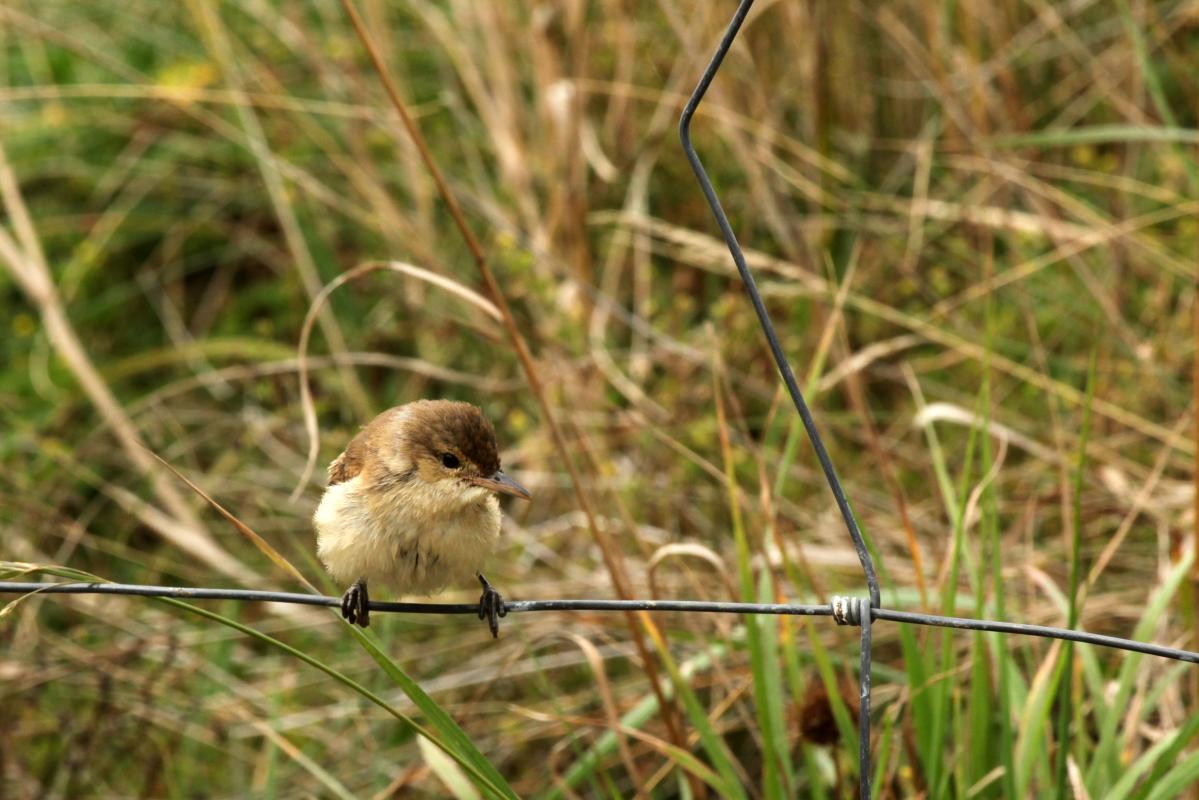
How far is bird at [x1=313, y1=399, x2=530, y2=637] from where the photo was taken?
2.66 meters

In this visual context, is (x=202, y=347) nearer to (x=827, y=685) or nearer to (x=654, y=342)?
(x=654, y=342)

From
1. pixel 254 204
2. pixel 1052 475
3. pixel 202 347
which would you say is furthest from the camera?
pixel 254 204

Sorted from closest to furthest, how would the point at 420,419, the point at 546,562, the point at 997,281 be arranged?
the point at 420,419 → the point at 997,281 → the point at 546,562

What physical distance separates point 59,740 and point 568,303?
2.12 meters

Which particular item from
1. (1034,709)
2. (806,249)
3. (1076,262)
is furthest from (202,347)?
(1034,709)

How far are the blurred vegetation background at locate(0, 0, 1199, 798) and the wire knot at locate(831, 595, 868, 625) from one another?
706 millimetres

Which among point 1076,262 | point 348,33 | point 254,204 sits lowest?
point 1076,262

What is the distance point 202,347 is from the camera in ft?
17.6

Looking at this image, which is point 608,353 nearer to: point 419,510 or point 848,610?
point 419,510

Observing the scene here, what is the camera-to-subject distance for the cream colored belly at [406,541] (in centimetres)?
266

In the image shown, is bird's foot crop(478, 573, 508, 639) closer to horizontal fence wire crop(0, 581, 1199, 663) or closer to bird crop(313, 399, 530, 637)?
bird crop(313, 399, 530, 637)

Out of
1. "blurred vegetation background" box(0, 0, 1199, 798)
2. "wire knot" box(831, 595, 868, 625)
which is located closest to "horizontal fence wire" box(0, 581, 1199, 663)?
"wire knot" box(831, 595, 868, 625)

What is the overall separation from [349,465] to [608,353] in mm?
1909

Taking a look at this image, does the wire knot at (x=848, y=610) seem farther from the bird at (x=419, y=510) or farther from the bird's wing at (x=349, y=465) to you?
the bird's wing at (x=349, y=465)
